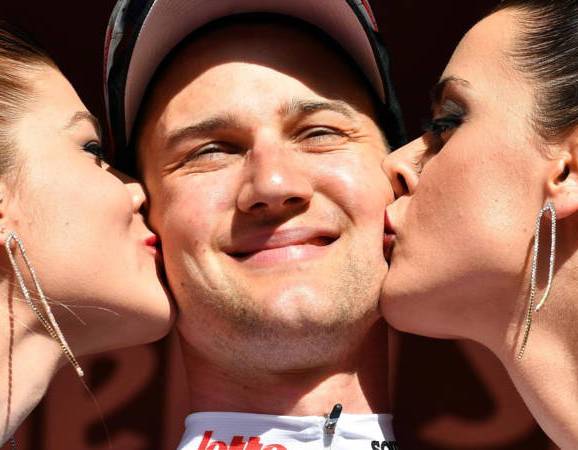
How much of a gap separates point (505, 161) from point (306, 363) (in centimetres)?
66

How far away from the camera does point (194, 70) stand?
2.37m

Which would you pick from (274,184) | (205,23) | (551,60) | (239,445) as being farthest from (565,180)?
(205,23)

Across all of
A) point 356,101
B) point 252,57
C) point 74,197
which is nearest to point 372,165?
point 356,101

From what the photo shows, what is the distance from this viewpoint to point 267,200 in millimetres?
2111

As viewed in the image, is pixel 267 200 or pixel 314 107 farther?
pixel 314 107

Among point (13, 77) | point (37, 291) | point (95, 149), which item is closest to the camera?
point (37, 291)

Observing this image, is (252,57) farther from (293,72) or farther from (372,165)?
(372,165)

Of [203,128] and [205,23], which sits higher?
[205,23]

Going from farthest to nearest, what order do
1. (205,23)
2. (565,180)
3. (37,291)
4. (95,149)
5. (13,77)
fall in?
(205,23)
(95,149)
(13,77)
(37,291)
(565,180)

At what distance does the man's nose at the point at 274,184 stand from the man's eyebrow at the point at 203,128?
87 millimetres

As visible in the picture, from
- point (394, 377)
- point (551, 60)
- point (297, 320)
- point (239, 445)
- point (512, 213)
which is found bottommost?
point (394, 377)

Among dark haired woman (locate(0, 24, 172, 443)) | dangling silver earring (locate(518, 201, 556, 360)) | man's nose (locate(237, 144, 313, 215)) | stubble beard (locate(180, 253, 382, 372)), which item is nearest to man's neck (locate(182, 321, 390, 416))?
stubble beard (locate(180, 253, 382, 372))

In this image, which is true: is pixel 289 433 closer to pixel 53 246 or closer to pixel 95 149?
pixel 53 246

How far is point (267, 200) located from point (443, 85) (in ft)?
1.56
